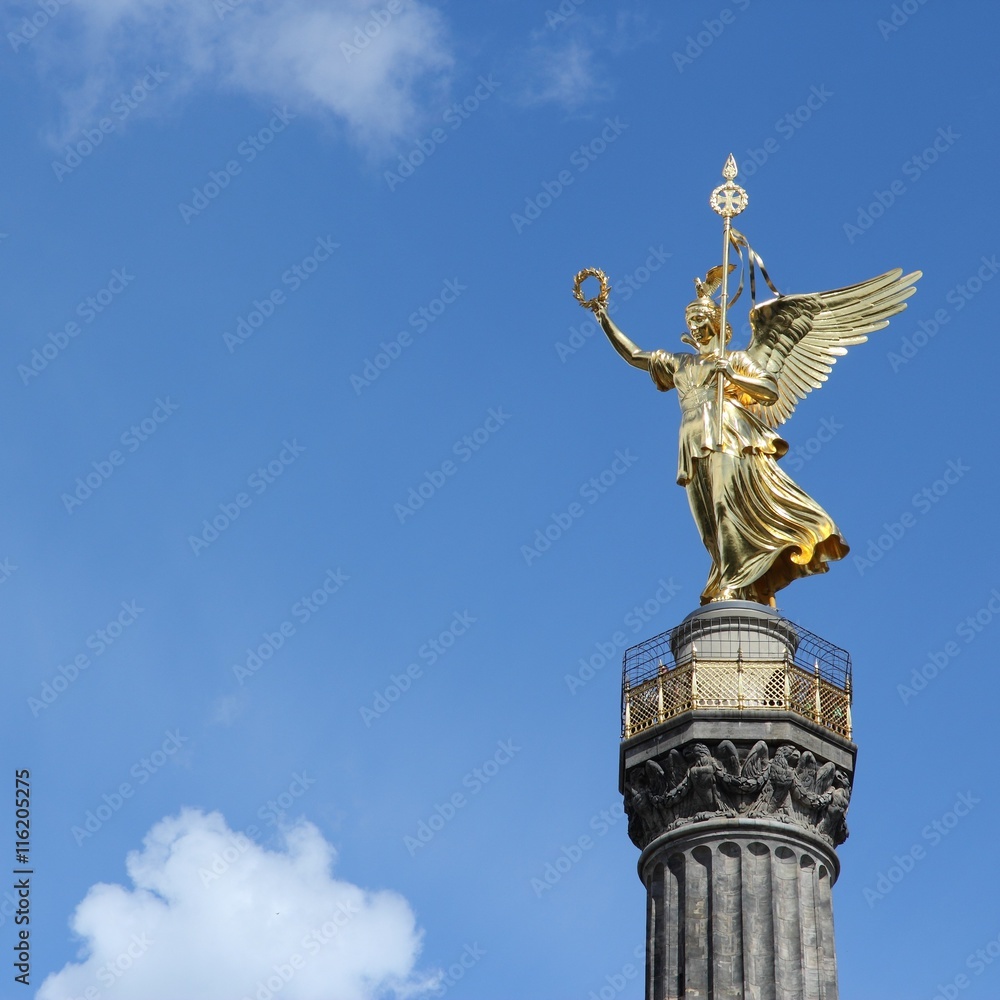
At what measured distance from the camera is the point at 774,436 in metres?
45.0

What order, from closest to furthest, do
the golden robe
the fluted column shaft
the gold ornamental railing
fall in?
the fluted column shaft < the gold ornamental railing < the golden robe

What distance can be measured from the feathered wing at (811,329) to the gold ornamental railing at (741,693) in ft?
→ 18.7

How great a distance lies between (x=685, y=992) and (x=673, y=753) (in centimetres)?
411

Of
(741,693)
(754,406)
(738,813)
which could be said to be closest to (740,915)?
(738,813)

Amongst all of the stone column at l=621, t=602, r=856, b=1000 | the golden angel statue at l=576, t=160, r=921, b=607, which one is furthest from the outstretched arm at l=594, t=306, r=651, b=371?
the stone column at l=621, t=602, r=856, b=1000

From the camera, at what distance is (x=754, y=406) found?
148ft

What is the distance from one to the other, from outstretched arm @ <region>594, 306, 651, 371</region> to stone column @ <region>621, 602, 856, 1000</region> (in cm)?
621

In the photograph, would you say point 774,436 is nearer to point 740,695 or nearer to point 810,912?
point 740,695

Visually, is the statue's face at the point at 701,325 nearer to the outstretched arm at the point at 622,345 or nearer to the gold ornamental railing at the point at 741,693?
the outstretched arm at the point at 622,345

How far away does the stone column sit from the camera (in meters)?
39.1

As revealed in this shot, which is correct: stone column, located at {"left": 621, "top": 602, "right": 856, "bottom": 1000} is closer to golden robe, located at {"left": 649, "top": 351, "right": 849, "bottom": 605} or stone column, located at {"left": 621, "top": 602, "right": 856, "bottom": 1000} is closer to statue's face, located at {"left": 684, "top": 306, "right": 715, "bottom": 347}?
golden robe, located at {"left": 649, "top": 351, "right": 849, "bottom": 605}

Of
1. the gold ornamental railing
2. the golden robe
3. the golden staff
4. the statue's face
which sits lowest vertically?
the gold ornamental railing

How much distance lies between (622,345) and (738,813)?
10581 mm

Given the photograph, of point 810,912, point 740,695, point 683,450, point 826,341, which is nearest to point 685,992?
point 810,912
